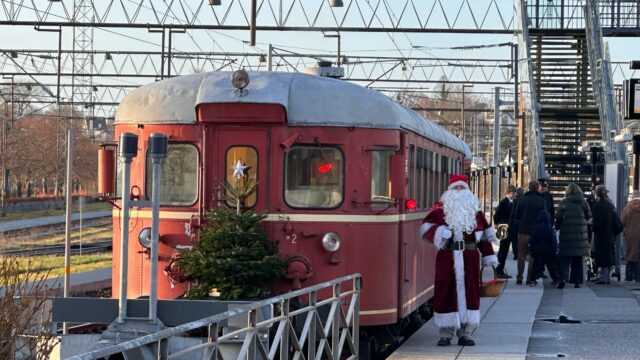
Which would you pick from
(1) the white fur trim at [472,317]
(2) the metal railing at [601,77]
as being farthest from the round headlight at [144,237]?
(2) the metal railing at [601,77]

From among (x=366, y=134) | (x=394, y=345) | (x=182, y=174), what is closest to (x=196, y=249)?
(x=182, y=174)

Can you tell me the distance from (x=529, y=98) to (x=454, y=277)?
843 inches

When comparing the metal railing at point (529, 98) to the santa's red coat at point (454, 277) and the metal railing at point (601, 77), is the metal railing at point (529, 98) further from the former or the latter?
the santa's red coat at point (454, 277)

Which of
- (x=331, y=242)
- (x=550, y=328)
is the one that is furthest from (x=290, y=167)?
(x=550, y=328)

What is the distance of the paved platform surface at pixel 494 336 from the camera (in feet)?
39.0

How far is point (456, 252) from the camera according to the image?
12.1m

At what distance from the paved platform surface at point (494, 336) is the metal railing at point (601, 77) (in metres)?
9.76

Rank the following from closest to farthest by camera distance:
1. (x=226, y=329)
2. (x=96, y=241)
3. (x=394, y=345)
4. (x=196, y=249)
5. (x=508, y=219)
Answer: (x=226, y=329), (x=196, y=249), (x=394, y=345), (x=508, y=219), (x=96, y=241)

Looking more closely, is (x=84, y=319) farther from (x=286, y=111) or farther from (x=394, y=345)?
(x=394, y=345)

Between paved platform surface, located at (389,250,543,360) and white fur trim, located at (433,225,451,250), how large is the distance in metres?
1.04

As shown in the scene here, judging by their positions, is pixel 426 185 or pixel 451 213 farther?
pixel 426 185

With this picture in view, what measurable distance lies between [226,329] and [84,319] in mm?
1443

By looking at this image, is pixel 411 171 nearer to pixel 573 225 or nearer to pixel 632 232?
pixel 573 225

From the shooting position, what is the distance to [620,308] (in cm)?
1653
